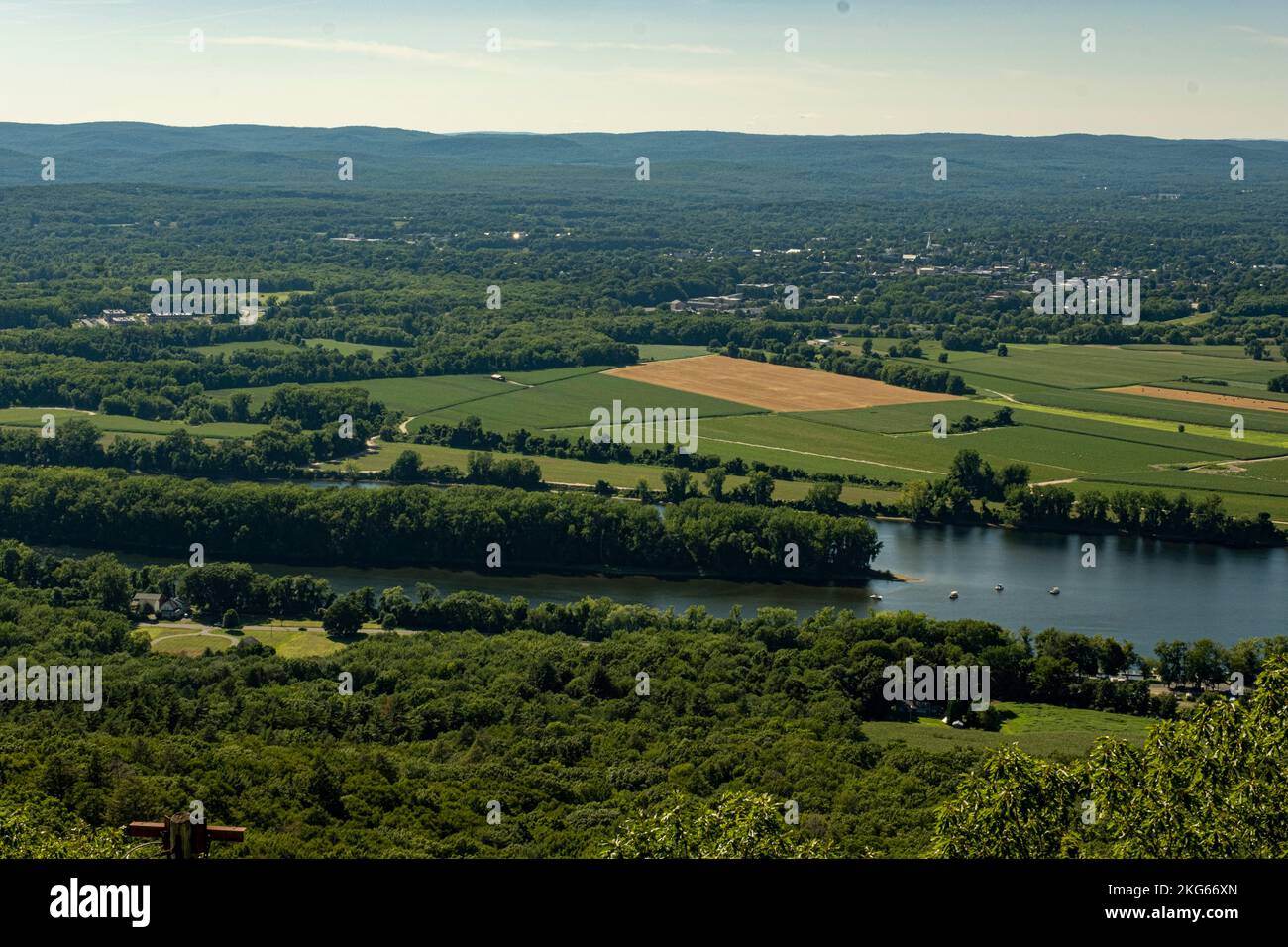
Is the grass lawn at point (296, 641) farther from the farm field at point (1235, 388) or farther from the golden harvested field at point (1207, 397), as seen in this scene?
the farm field at point (1235, 388)

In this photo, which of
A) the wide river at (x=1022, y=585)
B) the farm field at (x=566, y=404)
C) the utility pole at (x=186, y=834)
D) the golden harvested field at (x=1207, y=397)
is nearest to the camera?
the utility pole at (x=186, y=834)

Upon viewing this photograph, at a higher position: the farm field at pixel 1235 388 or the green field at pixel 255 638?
the farm field at pixel 1235 388

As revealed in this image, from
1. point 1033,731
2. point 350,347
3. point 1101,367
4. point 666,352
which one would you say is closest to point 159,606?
point 1033,731

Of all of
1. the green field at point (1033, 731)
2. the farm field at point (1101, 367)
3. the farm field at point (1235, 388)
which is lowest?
the green field at point (1033, 731)

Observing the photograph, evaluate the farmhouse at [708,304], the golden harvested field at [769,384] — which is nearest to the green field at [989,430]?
the golden harvested field at [769,384]

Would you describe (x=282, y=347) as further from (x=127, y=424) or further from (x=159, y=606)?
(x=159, y=606)

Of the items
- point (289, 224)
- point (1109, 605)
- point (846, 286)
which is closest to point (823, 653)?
point (1109, 605)
